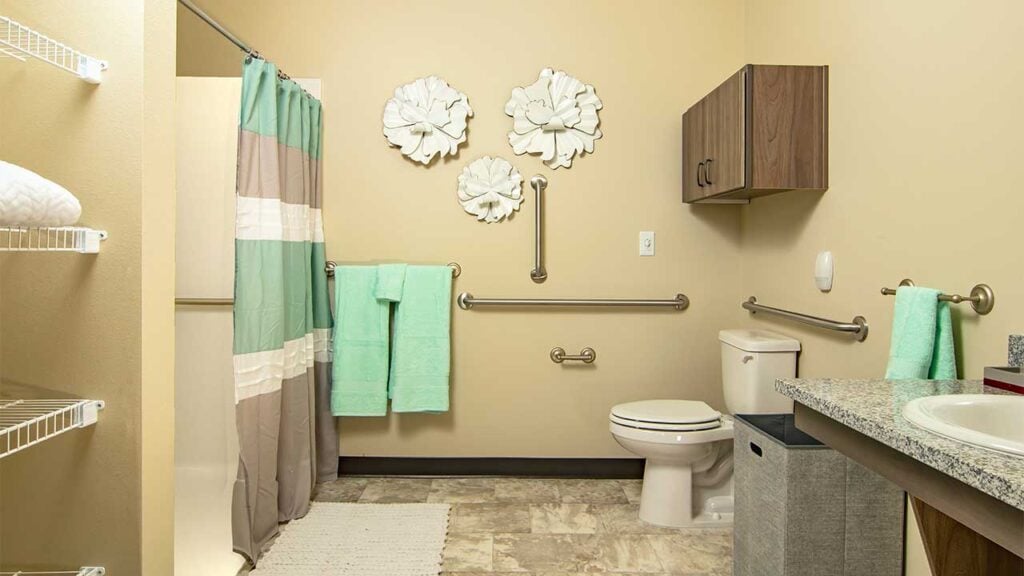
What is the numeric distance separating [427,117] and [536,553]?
1.88 m

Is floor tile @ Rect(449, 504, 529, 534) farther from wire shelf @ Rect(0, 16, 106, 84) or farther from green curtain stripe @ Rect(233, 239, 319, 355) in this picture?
wire shelf @ Rect(0, 16, 106, 84)

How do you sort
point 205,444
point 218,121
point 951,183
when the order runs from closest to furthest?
1. point 951,183
2. point 218,121
3. point 205,444

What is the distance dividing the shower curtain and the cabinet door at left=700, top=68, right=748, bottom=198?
5.39 ft

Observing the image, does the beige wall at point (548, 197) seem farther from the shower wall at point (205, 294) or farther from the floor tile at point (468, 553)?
the floor tile at point (468, 553)

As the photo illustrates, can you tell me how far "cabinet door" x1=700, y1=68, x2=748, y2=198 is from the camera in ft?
7.09

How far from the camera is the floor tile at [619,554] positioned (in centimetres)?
206

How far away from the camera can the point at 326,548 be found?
2189 millimetres

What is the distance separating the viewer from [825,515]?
5.26 feet

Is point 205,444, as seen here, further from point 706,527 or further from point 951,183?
point 951,183

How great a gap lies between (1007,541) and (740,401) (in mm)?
1620

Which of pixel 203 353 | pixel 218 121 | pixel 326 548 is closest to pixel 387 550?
pixel 326 548

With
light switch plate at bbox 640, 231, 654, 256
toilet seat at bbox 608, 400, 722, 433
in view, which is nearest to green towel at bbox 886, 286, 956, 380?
toilet seat at bbox 608, 400, 722, 433

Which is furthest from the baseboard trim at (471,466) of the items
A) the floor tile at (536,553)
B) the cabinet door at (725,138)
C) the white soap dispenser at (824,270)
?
the cabinet door at (725,138)

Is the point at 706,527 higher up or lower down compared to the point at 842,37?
lower down
